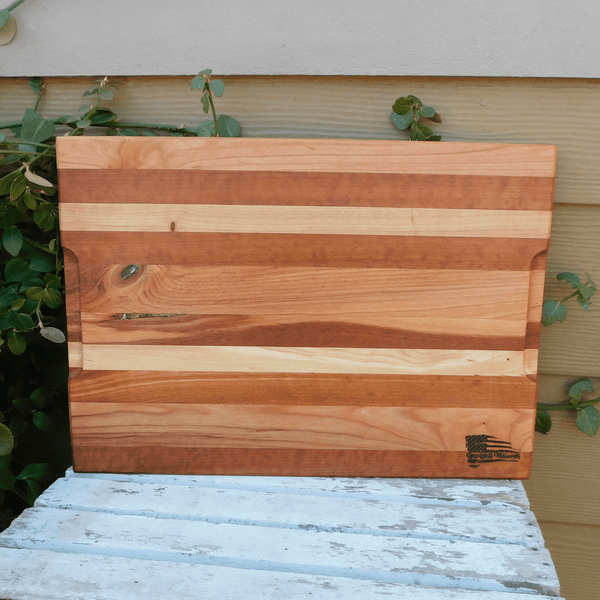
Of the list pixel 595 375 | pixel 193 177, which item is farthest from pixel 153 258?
pixel 595 375

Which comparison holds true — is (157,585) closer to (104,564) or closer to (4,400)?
(104,564)

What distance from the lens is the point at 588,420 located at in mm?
985

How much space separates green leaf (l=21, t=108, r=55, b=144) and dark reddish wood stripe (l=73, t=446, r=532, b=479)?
0.55 meters

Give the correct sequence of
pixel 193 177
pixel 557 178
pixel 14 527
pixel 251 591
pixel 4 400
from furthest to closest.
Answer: pixel 4 400
pixel 557 178
pixel 193 177
pixel 14 527
pixel 251 591

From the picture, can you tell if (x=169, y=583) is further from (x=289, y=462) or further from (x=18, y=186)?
(x=18, y=186)

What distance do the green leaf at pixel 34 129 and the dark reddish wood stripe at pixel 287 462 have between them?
554 mm

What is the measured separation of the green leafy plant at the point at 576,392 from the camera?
0.91 m

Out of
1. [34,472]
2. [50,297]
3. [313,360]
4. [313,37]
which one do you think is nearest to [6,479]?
[34,472]

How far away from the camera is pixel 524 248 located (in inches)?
31.6

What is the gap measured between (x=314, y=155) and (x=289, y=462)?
1.80 ft

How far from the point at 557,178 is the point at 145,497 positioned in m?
0.96

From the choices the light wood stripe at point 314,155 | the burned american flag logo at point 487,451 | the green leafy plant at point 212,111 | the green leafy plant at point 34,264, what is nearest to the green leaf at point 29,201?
the green leafy plant at point 34,264

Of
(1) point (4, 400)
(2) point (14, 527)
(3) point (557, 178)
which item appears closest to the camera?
(2) point (14, 527)

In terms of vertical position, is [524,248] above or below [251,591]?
above
